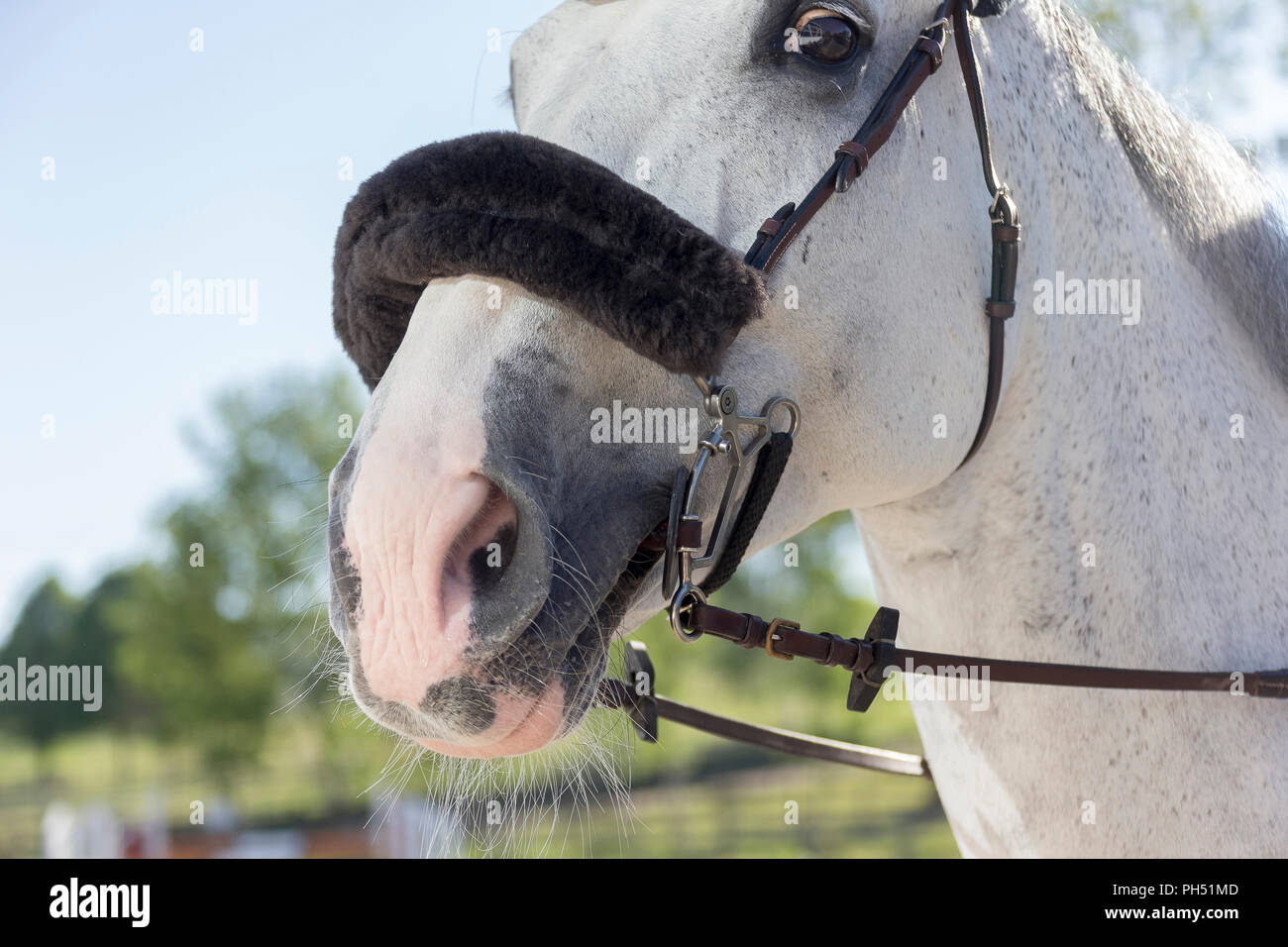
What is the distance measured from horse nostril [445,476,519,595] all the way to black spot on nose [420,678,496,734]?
0.16 meters

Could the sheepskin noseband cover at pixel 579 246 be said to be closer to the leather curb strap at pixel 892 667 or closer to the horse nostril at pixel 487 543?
the horse nostril at pixel 487 543

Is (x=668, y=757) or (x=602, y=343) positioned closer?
(x=602, y=343)

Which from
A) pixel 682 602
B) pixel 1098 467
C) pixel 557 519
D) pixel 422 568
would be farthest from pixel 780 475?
pixel 1098 467

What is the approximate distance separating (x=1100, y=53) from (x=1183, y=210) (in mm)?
455

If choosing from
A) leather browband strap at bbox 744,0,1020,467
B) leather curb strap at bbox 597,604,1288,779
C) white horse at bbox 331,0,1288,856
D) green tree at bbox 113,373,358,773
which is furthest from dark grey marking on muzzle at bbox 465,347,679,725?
green tree at bbox 113,373,358,773

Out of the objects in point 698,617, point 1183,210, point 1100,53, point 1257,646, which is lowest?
point 1257,646

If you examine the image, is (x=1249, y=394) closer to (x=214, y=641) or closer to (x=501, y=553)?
(x=501, y=553)

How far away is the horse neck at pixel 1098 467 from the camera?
6.95ft

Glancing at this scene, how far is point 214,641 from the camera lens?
976 inches

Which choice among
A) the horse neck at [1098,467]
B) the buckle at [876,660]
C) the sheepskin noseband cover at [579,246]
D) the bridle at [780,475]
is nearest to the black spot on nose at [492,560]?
the bridle at [780,475]

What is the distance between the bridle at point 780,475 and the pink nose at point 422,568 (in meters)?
0.35

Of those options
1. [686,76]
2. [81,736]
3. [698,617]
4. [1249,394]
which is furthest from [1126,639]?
[81,736]

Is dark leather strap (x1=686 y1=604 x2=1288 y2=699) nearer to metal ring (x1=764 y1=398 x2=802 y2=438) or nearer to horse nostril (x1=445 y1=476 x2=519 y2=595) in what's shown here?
metal ring (x1=764 y1=398 x2=802 y2=438)

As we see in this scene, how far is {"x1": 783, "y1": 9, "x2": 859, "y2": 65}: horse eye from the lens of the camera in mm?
1853
